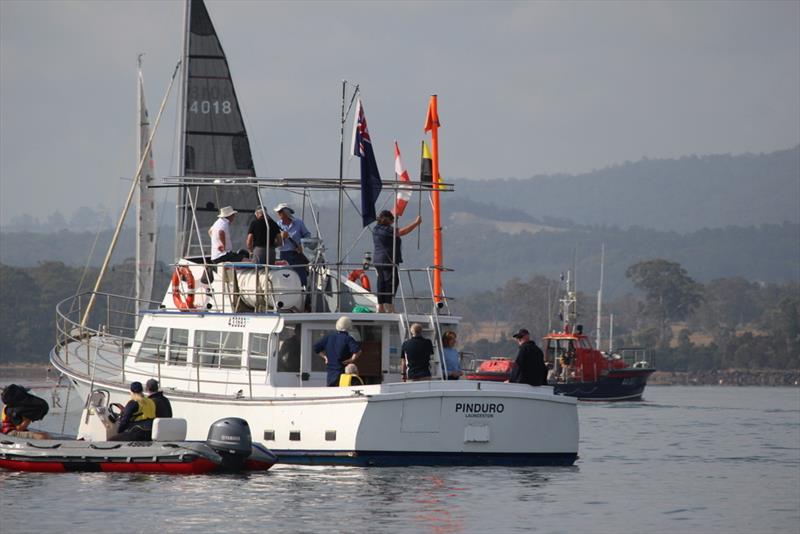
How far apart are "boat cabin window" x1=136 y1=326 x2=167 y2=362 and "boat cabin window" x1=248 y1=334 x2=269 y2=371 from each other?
7.32ft

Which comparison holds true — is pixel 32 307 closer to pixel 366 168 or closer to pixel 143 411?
pixel 366 168

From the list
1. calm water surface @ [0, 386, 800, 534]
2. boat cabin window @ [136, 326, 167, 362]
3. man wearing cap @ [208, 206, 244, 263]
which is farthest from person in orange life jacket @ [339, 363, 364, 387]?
boat cabin window @ [136, 326, 167, 362]

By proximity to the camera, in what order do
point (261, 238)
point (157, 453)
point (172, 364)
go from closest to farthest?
point (157, 453)
point (261, 238)
point (172, 364)

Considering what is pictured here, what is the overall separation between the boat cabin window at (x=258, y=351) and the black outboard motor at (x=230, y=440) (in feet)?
7.70

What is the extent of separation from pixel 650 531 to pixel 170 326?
1134 centimetres

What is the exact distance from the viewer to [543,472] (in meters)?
26.5

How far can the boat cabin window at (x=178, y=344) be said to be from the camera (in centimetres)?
2873

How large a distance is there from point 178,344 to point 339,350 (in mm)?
4107

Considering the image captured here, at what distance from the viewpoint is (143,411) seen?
25797mm

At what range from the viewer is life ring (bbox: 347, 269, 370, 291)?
30.4 m

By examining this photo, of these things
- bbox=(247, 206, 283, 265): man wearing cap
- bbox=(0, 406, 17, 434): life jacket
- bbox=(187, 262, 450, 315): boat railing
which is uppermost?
bbox=(247, 206, 283, 265): man wearing cap

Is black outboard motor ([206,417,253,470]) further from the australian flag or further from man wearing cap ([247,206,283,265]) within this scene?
the australian flag

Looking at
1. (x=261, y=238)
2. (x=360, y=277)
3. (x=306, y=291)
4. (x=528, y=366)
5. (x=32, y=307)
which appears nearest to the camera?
(x=528, y=366)

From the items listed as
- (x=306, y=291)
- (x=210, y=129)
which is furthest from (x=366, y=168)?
(x=210, y=129)
